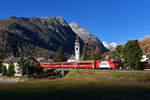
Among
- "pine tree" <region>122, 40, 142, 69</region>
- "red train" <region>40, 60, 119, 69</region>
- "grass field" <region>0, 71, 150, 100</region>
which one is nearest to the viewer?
"grass field" <region>0, 71, 150, 100</region>

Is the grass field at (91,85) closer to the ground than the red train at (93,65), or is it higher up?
closer to the ground

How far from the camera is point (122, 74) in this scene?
57.3 meters

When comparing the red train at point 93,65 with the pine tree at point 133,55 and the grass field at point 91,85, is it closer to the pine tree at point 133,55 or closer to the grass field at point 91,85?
the pine tree at point 133,55

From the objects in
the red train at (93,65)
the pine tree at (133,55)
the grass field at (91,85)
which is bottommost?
the grass field at (91,85)

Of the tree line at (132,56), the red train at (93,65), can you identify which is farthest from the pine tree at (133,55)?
the red train at (93,65)

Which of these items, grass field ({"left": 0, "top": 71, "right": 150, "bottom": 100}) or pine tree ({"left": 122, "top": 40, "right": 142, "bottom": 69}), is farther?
pine tree ({"left": 122, "top": 40, "right": 142, "bottom": 69})

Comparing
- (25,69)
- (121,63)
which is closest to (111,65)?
(121,63)

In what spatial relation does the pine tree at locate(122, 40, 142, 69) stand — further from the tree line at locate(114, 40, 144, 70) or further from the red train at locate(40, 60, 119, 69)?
the red train at locate(40, 60, 119, 69)

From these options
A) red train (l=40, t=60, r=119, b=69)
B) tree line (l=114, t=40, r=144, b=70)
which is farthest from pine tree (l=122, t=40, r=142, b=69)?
red train (l=40, t=60, r=119, b=69)

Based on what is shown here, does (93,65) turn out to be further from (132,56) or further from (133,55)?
(133,55)

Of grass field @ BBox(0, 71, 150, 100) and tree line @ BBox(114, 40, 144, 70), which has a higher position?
tree line @ BBox(114, 40, 144, 70)

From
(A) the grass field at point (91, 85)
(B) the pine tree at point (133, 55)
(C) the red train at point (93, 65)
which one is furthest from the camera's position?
(B) the pine tree at point (133, 55)

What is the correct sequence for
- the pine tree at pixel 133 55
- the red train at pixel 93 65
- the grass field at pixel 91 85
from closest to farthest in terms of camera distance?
the grass field at pixel 91 85
the red train at pixel 93 65
the pine tree at pixel 133 55

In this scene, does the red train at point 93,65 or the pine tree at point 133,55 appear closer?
the red train at point 93,65
